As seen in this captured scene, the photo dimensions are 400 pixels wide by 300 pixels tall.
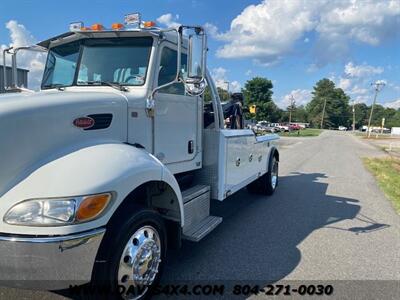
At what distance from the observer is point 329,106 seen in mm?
132500

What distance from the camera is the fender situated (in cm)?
240

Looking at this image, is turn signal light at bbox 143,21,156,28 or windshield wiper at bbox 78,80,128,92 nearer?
windshield wiper at bbox 78,80,128,92

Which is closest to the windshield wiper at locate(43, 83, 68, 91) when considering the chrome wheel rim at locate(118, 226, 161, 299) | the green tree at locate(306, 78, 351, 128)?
the chrome wheel rim at locate(118, 226, 161, 299)

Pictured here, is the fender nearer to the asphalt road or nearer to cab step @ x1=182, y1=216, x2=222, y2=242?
cab step @ x1=182, y1=216, x2=222, y2=242

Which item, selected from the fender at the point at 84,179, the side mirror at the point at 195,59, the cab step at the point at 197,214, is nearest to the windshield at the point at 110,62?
the side mirror at the point at 195,59

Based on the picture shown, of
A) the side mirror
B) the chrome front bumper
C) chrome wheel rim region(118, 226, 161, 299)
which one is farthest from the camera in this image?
the side mirror

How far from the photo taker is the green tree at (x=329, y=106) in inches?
5197

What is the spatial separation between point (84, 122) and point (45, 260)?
3.82 ft

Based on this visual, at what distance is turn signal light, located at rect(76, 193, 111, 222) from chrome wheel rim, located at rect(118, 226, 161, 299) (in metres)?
0.46

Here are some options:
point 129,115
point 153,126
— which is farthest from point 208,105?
point 129,115

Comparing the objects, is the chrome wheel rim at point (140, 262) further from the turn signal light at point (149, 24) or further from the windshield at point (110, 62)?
the turn signal light at point (149, 24)

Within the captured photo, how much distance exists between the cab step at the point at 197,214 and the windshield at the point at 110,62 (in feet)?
4.77

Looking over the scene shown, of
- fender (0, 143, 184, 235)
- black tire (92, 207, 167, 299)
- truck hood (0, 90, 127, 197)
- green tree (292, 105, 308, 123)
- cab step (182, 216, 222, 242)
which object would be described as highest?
truck hood (0, 90, 127, 197)

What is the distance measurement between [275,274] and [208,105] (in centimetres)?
247
